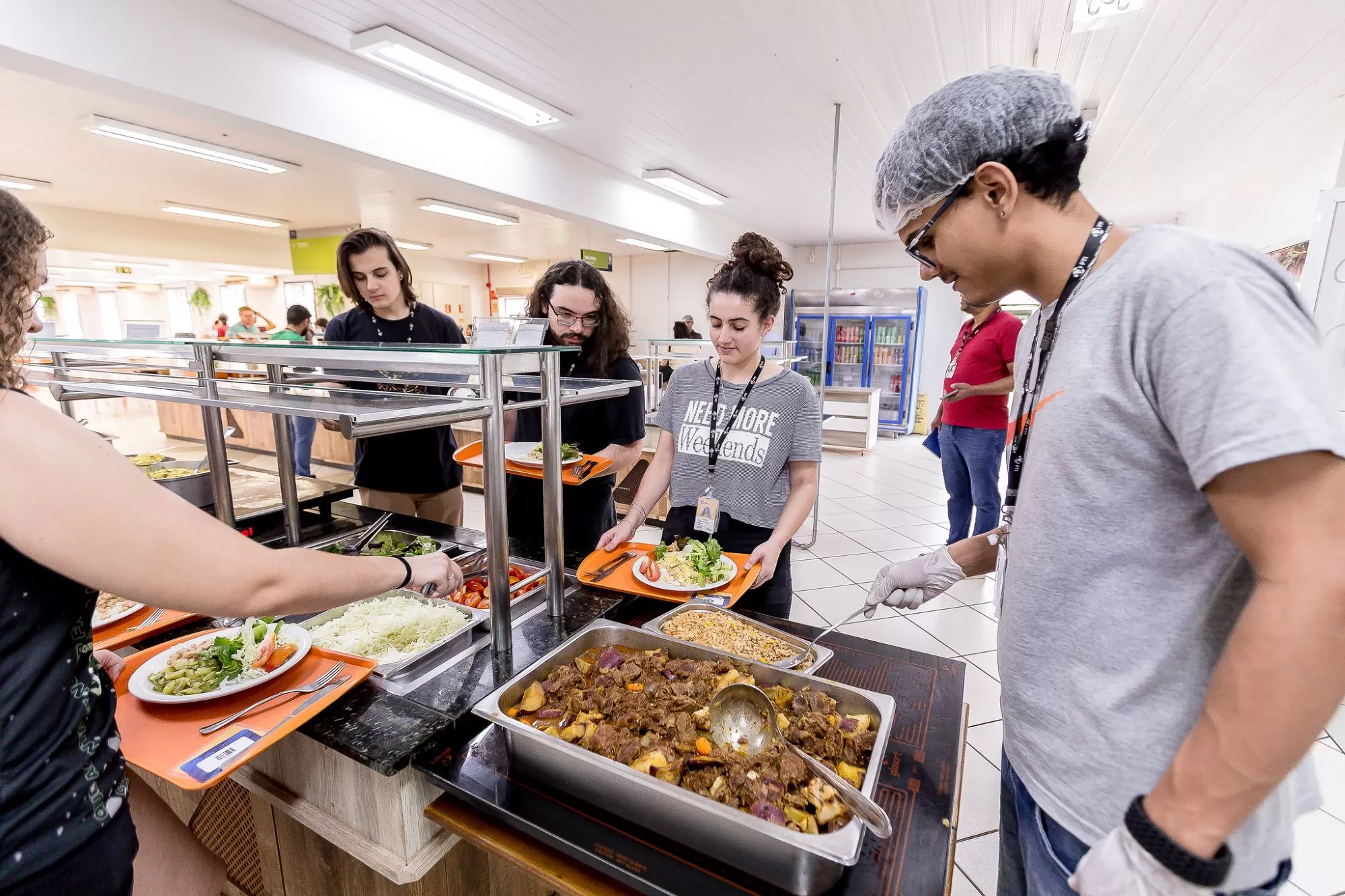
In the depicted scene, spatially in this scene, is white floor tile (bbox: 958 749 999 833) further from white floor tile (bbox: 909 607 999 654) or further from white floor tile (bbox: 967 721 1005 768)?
white floor tile (bbox: 909 607 999 654)

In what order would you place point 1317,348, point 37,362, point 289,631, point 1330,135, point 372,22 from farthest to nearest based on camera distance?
point 1330,135 < point 372,22 < point 37,362 < point 289,631 < point 1317,348

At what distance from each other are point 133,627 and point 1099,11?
4703 mm

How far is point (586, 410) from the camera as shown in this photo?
2.36m

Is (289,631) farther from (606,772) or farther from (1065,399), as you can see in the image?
(1065,399)

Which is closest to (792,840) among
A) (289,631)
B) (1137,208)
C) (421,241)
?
(289,631)

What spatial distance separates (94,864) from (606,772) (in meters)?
0.69

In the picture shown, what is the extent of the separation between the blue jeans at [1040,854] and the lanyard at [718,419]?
110cm

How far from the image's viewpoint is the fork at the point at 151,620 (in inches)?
51.8

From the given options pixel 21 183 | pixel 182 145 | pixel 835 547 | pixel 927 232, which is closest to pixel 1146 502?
pixel 927 232

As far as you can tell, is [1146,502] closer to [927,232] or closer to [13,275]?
[927,232]

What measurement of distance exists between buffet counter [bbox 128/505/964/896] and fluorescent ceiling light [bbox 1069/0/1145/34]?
360 centimetres

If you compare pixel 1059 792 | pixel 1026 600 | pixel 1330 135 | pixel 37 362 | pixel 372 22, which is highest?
pixel 372 22

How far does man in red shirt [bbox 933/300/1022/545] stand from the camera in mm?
3379

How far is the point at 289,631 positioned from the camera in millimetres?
1236
